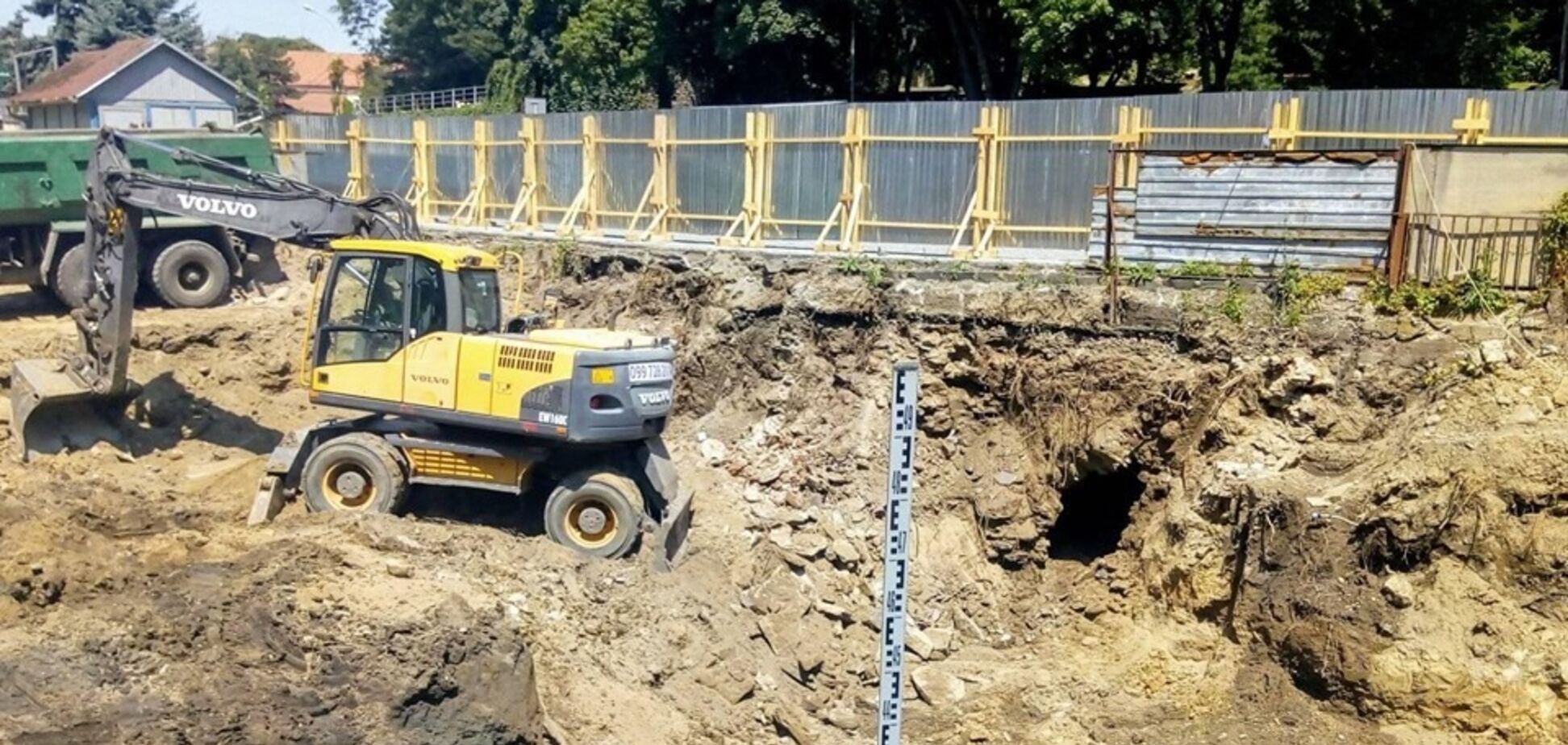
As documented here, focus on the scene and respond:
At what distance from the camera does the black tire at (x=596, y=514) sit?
38.1 feet

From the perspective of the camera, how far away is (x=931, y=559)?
12.9 meters

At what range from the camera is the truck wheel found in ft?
56.4

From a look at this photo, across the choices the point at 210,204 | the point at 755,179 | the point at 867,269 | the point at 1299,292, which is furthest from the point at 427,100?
the point at 1299,292

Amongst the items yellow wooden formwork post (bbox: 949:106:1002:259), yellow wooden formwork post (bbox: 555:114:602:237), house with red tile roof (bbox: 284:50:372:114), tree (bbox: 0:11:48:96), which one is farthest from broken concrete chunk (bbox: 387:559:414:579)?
house with red tile roof (bbox: 284:50:372:114)

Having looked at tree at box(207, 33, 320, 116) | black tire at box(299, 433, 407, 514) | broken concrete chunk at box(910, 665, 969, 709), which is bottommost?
broken concrete chunk at box(910, 665, 969, 709)

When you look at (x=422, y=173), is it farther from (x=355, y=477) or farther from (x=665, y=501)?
(x=665, y=501)

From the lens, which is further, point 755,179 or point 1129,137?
point 755,179

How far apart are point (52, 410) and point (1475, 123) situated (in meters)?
14.0

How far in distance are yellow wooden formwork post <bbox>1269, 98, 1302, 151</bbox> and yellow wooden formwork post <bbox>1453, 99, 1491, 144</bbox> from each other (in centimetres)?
156

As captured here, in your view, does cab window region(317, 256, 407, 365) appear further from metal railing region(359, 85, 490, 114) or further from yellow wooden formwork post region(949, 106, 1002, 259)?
metal railing region(359, 85, 490, 114)

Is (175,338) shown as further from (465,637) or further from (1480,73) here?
(1480,73)

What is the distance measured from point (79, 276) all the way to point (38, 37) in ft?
186

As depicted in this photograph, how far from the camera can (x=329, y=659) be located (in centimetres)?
880

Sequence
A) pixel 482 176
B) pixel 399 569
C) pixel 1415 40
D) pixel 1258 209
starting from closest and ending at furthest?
1. pixel 399 569
2. pixel 1258 209
3. pixel 482 176
4. pixel 1415 40
